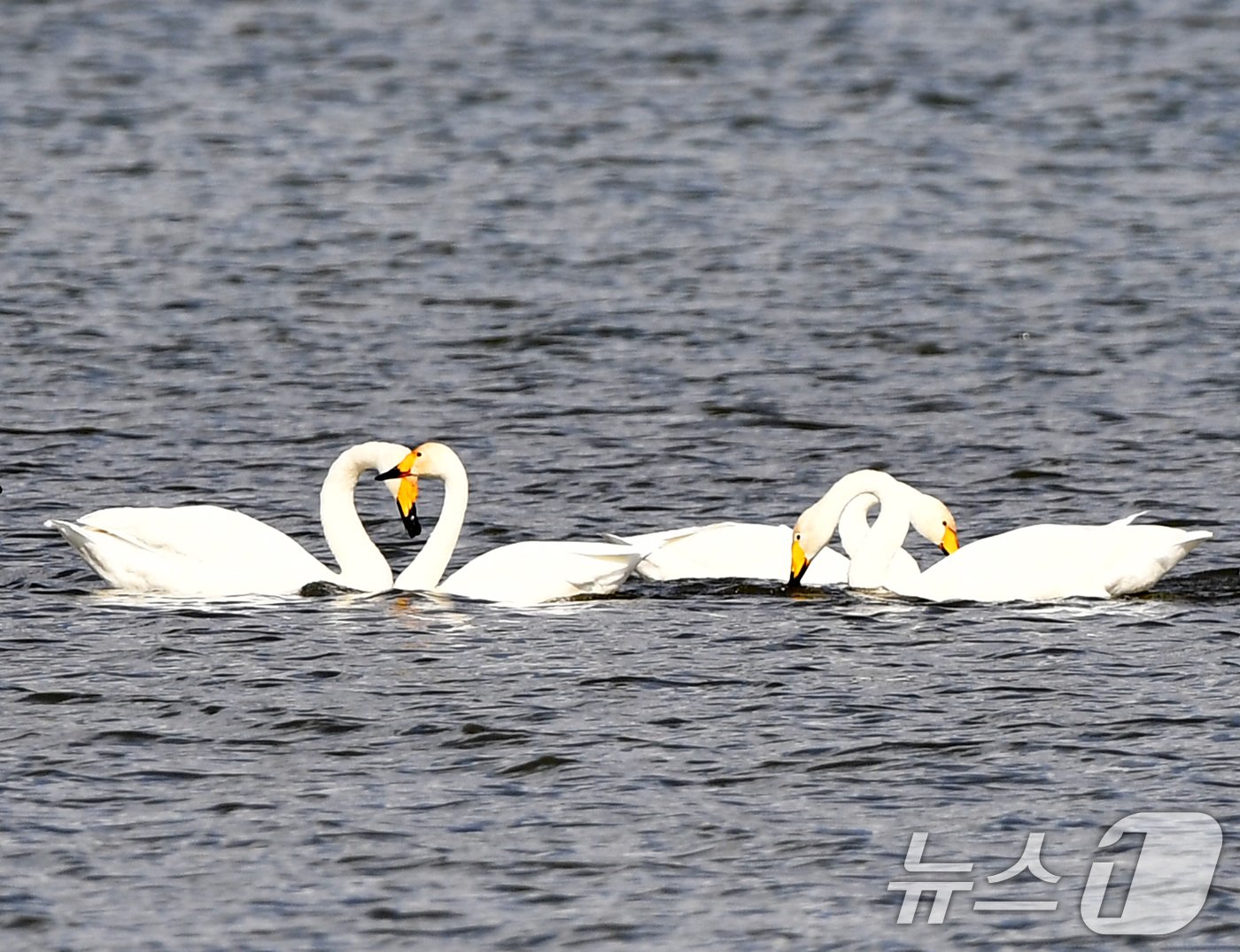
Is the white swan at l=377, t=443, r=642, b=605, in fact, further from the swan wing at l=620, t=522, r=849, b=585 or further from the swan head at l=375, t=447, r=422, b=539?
the swan wing at l=620, t=522, r=849, b=585

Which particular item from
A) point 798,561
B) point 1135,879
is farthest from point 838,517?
point 1135,879

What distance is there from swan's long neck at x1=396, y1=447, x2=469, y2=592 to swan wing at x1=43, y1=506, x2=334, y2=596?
552mm

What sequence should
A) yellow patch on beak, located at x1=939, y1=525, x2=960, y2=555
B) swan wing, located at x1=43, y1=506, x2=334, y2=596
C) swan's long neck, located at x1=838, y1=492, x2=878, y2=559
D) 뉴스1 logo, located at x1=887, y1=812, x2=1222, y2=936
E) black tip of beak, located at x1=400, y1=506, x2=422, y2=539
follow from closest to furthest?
뉴스1 logo, located at x1=887, y1=812, x2=1222, y2=936 → swan wing, located at x1=43, y1=506, x2=334, y2=596 → black tip of beak, located at x1=400, y1=506, x2=422, y2=539 → yellow patch on beak, located at x1=939, y1=525, x2=960, y2=555 → swan's long neck, located at x1=838, y1=492, x2=878, y2=559

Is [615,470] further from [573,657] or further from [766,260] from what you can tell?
[766,260]

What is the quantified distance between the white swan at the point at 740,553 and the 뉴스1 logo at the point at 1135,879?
4600 millimetres

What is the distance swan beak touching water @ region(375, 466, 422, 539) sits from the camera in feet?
46.5

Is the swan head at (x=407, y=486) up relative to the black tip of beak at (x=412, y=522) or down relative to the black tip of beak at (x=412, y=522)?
up

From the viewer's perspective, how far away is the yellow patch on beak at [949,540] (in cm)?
1441

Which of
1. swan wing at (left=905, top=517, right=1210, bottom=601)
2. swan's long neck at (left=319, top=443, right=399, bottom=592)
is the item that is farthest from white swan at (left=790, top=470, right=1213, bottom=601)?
swan's long neck at (left=319, top=443, right=399, bottom=592)

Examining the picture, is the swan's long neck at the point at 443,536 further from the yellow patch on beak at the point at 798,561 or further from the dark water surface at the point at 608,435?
the yellow patch on beak at the point at 798,561

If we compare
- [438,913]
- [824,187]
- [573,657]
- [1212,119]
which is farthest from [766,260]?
[438,913]

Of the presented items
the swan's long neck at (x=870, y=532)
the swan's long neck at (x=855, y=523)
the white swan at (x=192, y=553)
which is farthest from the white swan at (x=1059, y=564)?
the white swan at (x=192, y=553)

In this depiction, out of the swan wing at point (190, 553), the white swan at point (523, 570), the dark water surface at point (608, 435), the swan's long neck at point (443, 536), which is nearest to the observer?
the dark water surface at point (608, 435)

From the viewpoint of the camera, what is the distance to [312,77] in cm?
3416
